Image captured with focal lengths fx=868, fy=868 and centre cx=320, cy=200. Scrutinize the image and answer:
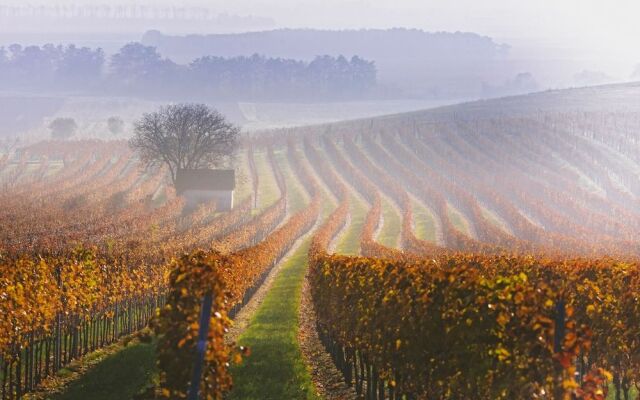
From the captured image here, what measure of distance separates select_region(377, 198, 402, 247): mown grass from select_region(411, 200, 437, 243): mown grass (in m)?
1.96

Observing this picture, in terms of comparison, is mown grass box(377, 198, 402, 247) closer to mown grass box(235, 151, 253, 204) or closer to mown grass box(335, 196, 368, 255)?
mown grass box(335, 196, 368, 255)

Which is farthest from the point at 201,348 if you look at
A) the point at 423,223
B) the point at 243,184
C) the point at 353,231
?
the point at 243,184

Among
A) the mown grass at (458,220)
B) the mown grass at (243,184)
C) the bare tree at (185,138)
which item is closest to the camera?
the mown grass at (458,220)

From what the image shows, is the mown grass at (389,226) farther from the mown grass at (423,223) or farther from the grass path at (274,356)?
the grass path at (274,356)

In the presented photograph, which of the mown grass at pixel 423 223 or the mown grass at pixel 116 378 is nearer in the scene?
the mown grass at pixel 116 378

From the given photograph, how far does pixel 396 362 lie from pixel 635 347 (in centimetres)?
535

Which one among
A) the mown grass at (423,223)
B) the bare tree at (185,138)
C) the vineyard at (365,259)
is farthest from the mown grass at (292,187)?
the mown grass at (423,223)

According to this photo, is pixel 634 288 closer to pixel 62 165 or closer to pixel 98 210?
pixel 98 210

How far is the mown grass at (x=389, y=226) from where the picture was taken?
79.9 metres

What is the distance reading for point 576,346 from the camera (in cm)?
1130

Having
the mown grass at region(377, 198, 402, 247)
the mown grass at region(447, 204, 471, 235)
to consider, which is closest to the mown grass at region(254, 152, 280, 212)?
the mown grass at region(377, 198, 402, 247)

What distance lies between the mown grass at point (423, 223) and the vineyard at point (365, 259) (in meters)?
0.38

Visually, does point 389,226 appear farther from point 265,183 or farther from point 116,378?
point 116,378

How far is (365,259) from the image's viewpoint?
2788 cm
